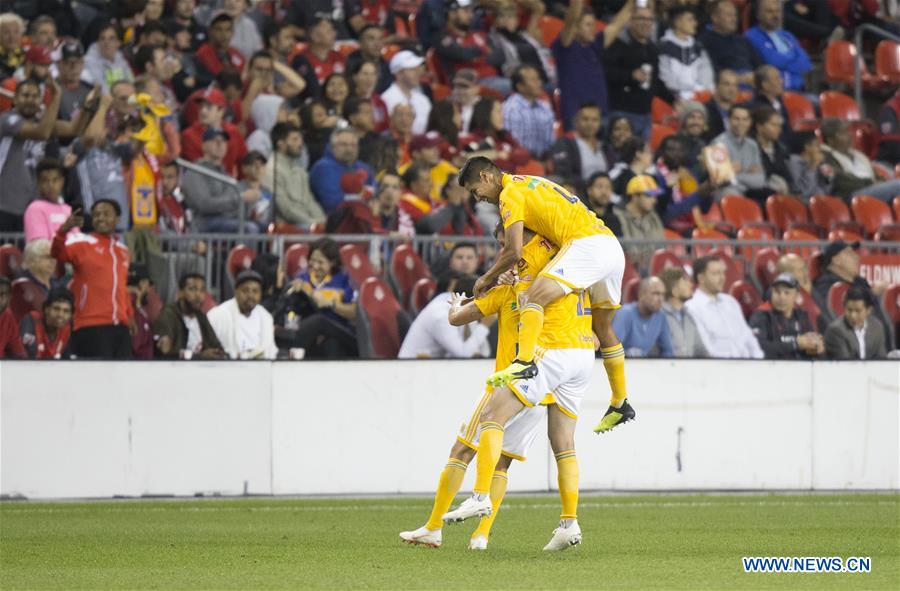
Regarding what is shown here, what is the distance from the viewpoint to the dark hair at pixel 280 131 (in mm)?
18906

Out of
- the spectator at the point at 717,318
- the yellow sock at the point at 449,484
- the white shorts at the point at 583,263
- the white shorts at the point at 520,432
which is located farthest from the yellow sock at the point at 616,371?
the spectator at the point at 717,318

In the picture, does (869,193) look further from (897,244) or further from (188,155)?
(188,155)

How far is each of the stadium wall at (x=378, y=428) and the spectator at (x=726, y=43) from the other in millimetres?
9924

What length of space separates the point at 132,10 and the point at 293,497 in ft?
A: 27.1

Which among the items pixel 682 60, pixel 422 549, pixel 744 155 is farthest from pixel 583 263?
pixel 682 60

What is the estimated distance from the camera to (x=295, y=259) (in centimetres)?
1742

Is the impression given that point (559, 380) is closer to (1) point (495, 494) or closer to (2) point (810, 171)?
(1) point (495, 494)

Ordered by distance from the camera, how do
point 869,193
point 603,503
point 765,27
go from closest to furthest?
point 603,503
point 869,193
point 765,27

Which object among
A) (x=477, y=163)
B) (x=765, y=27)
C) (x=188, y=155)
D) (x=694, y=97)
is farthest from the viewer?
(x=765, y=27)

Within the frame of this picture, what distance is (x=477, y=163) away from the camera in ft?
33.1

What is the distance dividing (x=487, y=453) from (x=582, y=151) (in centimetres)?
1137

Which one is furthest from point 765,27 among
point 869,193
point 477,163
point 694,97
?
point 477,163

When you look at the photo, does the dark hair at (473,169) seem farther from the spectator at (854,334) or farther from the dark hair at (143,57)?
the dark hair at (143,57)

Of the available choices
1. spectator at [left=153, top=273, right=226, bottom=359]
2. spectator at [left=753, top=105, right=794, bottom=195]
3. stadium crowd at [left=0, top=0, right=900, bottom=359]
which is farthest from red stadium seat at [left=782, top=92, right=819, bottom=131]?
spectator at [left=153, top=273, right=226, bottom=359]
